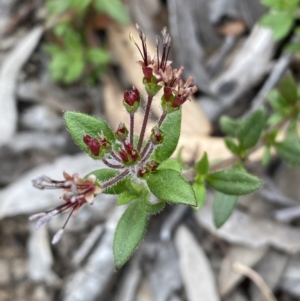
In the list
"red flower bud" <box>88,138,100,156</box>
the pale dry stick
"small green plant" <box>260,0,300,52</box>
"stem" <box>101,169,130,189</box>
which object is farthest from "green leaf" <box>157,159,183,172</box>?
"small green plant" <box>260,0,300,52</box>

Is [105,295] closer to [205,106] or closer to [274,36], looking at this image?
[205,106]

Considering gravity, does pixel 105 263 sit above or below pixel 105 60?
below

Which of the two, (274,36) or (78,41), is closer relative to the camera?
(274,36)

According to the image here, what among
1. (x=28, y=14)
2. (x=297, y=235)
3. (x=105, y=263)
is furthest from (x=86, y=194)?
(x=28, y=14)

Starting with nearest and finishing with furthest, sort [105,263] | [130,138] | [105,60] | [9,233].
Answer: [130,138] < [105,263] < [9,233] < [105,60]

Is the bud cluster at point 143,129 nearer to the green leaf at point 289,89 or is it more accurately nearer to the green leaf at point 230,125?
the green leaf at point 230,125

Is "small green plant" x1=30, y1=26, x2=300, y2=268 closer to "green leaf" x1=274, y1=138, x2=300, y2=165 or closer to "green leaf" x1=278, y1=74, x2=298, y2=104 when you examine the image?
"green leaf" x1=274, y1=138, x2=300, y2=165

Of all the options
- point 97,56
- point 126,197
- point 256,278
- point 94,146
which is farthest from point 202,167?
point 97,56
